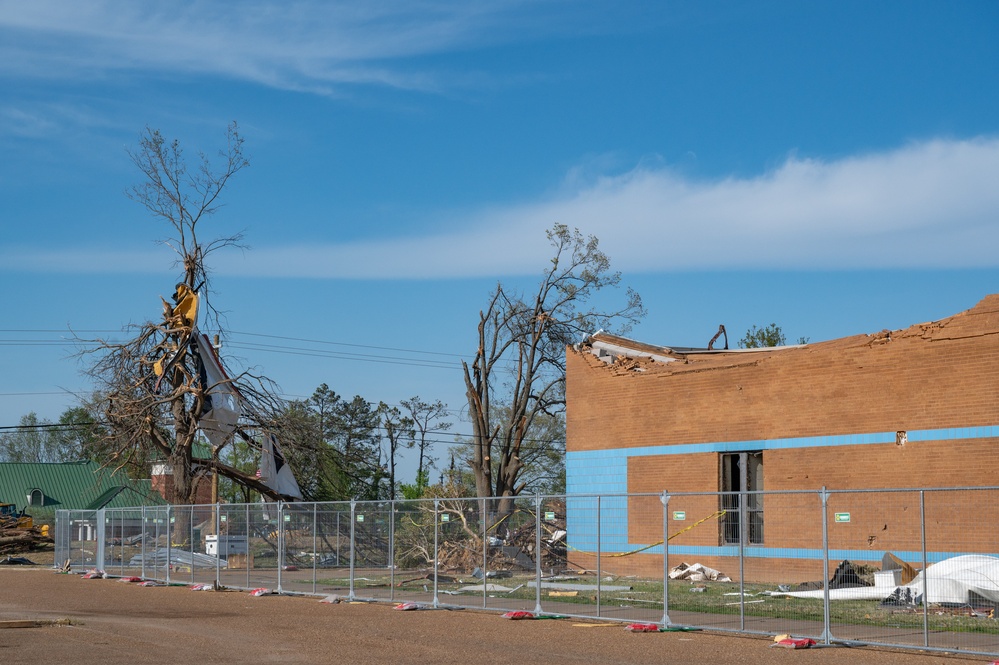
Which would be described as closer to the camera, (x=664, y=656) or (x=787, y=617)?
(x=664, y=656)

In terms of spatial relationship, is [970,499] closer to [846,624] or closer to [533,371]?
[846,624]

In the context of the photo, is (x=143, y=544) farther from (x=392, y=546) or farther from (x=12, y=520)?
(x=12, y=520)

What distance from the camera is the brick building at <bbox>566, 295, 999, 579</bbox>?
80.7 ft

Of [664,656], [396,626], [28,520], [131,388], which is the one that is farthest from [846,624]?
[28,520]

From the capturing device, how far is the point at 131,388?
4072cm

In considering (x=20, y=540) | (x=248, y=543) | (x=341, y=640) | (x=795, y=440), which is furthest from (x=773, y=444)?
(x=20, y=540)

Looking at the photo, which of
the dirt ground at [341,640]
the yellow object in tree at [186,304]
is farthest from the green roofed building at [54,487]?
the dirt ground at [341,640]

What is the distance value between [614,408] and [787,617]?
49.4 feet

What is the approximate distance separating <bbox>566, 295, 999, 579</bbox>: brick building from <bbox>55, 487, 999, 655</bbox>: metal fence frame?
217 mm

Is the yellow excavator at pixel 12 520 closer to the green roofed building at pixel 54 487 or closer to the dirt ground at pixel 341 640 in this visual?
the green roofed building at pixel 54 487

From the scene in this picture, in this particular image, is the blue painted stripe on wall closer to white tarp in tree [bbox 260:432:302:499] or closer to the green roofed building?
white tarp in tree [bbox 260:432:302:499]

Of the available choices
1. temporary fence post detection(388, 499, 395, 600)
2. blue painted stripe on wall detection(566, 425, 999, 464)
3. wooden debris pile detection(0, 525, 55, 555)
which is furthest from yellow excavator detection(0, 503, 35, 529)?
temporary fence post detection(388, 499, 395, 600)

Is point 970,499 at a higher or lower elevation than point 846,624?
higher

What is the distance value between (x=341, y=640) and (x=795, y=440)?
15261 millimetres
